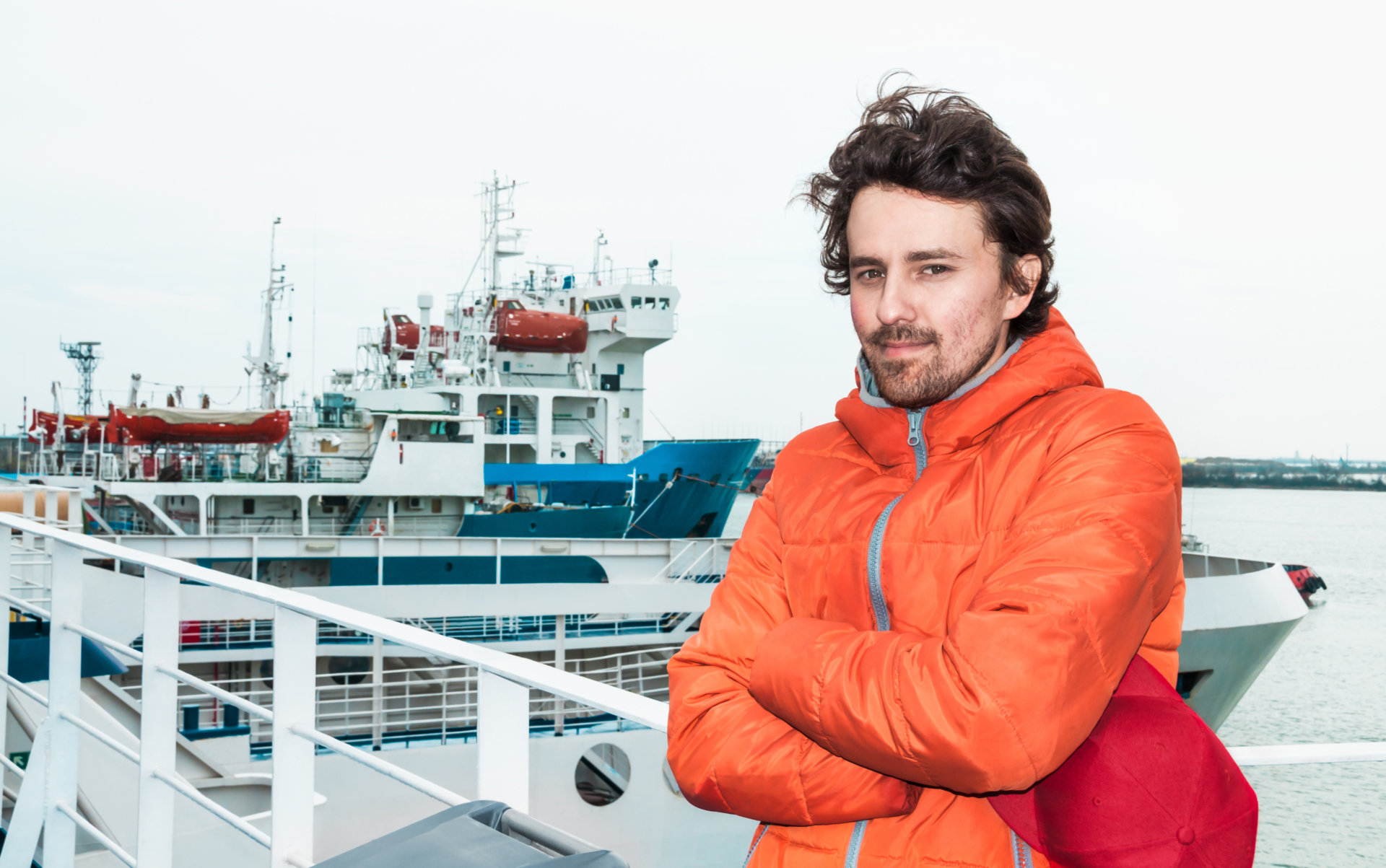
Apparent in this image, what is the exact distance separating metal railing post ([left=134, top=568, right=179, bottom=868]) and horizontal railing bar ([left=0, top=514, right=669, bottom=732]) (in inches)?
3.2

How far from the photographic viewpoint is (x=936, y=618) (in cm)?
120

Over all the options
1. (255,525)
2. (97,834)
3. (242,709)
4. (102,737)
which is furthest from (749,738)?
(255,525)

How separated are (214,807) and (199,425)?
612 inches

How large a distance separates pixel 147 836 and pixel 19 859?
0.78 meters

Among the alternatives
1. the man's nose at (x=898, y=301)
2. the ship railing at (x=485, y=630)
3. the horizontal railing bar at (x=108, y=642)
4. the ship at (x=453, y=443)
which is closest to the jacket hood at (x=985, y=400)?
the man's nose at (x=898, y=301)

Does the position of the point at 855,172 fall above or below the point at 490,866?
above

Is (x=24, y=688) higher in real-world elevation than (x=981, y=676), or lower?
lower

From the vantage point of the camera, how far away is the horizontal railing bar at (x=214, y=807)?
201 cm

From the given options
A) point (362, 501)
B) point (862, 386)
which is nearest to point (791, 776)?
point (862, 386)

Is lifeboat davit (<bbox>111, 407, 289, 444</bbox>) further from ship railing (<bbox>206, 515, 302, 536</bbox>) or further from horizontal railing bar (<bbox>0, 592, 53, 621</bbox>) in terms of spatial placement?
horizontal railing bar (<bbox>0, 592, 53, 621</bbox>)

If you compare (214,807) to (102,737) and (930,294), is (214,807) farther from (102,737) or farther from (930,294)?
(930,294)

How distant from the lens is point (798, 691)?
1.13 m

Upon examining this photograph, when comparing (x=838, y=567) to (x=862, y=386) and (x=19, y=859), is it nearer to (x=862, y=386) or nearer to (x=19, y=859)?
(x=862, y=386)

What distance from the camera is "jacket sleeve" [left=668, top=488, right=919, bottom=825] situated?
116cm
